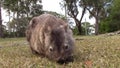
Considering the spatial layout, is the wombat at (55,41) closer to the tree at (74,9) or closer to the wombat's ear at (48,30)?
the wombat's ear at (48,30)

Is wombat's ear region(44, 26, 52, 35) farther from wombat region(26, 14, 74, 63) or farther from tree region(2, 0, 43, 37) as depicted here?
tree region(2, 0, 43, 37)

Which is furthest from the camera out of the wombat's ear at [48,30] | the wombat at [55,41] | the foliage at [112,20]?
the foliage at [112,20]

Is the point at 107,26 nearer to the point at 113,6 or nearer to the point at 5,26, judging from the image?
the point at 113,6

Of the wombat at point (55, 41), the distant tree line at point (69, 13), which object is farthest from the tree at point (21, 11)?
the wombat at point (55, 41)

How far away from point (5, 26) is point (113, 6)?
21736 mm

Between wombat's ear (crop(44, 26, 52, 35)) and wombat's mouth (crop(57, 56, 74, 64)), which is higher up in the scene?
wombat's ear (crop(44, 26, 52, 35))

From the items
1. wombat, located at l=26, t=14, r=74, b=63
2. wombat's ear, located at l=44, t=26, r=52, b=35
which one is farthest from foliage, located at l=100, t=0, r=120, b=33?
wombat's ear, located at l=44, t=26, r=52, b=35

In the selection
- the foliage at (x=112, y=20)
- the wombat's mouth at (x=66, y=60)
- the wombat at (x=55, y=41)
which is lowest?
the foliage at (x=112, y=20)

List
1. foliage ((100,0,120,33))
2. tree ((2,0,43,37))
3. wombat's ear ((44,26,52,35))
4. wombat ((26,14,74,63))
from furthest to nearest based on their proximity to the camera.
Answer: foliage ((100,0,120,33)), tree ((2,0,43,37)), wombat's ear ((44,26,52,35)), wombat ((26,14,74,63))

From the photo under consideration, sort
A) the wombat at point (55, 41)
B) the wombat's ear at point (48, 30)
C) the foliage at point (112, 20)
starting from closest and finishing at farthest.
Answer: the wombat at point (55, 41), the wombat's ear at point (48, 30), the foliage at point (112, 20)

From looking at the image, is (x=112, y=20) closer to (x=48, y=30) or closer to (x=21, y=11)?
(x=21, y=11)

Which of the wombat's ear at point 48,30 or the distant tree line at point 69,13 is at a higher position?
the wombat's ear at point 48,30

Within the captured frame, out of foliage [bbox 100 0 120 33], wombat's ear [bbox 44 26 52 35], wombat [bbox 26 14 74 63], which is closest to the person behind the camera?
wombat [bbox 26 14 74 63]

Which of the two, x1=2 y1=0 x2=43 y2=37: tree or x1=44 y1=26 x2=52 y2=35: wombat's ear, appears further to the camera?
x1=2 y1=0 x2=43 y2=37: tree
